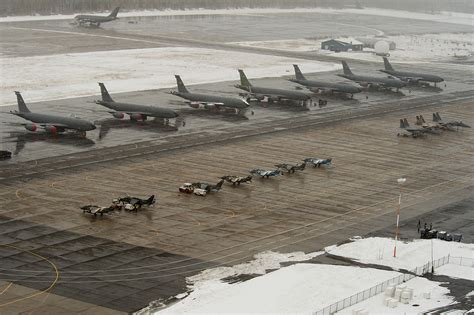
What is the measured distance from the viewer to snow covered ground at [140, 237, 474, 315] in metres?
54.2

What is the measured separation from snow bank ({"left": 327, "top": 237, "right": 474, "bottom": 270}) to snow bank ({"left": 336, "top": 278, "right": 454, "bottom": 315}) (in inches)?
144

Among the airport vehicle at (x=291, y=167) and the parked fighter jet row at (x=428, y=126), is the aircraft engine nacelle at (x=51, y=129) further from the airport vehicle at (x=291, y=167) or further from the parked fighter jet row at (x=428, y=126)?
the parked fighter jet row at (x=428, y=126)

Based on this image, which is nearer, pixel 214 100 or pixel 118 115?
pixel 118 115

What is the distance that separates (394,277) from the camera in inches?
2404

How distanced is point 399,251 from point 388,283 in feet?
26.5

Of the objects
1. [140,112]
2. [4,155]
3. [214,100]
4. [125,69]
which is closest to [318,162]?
[140,112]

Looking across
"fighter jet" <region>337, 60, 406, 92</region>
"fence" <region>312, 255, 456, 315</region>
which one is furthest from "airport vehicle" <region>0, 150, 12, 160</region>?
"fighter jet" <region>337, 60, 406, 92</region>

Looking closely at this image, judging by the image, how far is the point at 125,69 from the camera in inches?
6516

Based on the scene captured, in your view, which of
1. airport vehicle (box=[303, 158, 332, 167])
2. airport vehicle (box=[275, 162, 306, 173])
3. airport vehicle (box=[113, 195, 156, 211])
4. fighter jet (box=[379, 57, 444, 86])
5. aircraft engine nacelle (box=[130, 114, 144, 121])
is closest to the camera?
airport vehicle (box=[113, 195, 156, 211])

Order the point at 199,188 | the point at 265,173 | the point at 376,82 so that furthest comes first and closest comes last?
the point at 376,82 → the point at 265,173 → the point at 199,188

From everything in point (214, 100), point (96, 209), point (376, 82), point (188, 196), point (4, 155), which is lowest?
point (188, 196)

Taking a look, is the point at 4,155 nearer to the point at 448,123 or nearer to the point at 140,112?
the point at 140,112

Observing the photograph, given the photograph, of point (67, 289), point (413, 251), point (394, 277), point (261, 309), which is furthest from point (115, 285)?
point (413, 251)

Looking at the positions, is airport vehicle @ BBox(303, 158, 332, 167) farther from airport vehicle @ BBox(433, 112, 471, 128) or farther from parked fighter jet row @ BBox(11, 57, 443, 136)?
airport vehicle @ BBox(433, 112, 471, 128)
